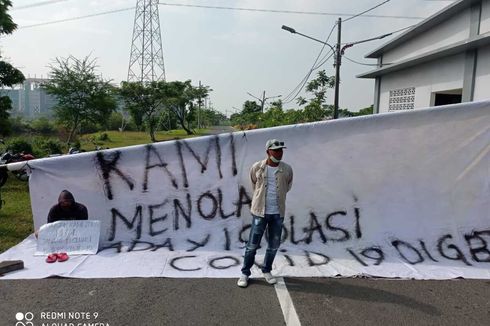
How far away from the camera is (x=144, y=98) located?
116 ft

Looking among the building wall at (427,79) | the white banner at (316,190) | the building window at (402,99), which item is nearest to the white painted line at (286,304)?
the white banner at (316,190)

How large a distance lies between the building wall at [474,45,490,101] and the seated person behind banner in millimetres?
9616

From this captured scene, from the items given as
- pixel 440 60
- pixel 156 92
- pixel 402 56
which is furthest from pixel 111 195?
pixel 156 92

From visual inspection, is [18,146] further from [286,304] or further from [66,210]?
[286,304]

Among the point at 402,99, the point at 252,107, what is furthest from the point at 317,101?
the point at 252,107

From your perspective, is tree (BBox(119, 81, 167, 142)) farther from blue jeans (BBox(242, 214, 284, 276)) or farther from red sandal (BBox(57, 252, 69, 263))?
blue jeans (BBox(242, 214, 284, 276))

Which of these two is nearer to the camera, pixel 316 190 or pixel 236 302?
pixel 236 302

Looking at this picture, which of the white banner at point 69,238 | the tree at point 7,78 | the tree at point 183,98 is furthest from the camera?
the tree at point 183,98

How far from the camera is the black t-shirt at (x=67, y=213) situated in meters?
5.27

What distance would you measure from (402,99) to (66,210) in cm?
1336

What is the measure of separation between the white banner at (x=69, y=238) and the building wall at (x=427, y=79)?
10.4m

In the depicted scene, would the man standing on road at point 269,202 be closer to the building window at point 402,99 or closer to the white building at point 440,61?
the white building at point 440,61

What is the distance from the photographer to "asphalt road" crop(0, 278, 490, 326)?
3.37 metres

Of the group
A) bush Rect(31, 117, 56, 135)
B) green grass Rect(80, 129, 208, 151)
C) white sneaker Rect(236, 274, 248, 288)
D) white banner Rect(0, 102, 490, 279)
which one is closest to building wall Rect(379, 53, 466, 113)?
white banner Rect(0, 102, 490, 279)
